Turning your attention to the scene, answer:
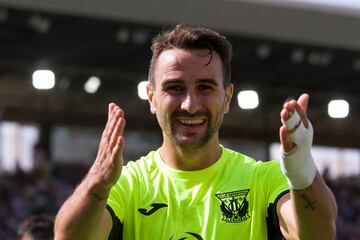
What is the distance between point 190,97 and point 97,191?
23.6 inches

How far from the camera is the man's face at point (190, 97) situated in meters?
3.88

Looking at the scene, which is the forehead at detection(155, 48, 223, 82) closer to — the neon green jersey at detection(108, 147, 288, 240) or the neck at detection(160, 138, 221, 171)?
the neck at detection(160, 138, 221, 171)

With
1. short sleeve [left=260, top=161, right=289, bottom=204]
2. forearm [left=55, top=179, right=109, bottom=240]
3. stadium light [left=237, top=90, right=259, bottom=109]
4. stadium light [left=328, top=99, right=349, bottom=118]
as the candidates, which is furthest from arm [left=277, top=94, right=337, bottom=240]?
stadium light [left=328, top=99, right=349, bottom=118]

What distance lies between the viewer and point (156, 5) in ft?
59.6

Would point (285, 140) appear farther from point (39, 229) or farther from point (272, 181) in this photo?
point (39, 229)

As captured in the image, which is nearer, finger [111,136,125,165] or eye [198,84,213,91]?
finger [111,136,125,165]

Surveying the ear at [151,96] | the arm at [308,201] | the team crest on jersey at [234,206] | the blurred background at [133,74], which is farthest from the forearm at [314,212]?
the blurred background at [133,74]

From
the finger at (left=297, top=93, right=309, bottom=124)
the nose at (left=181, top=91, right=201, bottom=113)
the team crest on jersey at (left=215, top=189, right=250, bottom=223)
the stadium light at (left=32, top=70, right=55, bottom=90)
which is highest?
the stadium light at (left=32, top=70, right=55, bottom=90)

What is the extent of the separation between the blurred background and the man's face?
1060 centimetres

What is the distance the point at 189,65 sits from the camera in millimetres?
3992

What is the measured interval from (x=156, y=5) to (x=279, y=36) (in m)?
3.05

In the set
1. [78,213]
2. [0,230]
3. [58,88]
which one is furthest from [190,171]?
[58,88]

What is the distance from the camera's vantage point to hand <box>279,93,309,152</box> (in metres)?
3.35

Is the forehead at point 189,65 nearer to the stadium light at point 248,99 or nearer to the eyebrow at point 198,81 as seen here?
the eyebrow at point 198,81
